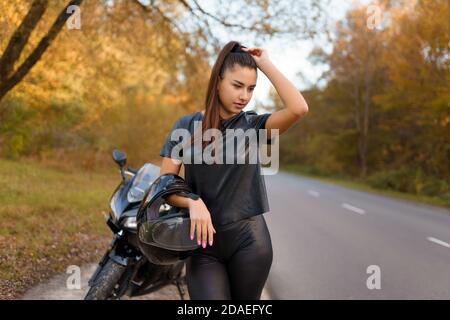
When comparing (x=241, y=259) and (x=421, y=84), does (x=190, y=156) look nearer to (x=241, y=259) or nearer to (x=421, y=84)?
(x=241, y=259)

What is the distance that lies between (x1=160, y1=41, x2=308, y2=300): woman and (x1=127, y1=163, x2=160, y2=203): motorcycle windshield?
4.24 feet

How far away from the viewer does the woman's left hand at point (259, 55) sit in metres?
2.09

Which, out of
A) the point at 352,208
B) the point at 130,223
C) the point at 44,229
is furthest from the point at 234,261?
the point at 352,208

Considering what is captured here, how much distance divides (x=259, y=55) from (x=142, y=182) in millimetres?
1604

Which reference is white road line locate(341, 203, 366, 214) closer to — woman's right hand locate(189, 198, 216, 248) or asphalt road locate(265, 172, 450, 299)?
asphalt road locate(265, 172, 450, 299)

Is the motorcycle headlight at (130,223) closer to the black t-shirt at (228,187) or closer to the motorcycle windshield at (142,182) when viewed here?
the motorcycle windshield at (142,182)

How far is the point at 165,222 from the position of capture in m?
1.93

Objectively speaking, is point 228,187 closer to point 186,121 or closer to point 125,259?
point 186,121

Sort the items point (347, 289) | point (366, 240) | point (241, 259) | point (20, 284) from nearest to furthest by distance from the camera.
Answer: point (241, 259) → point (20, 284) → point (347, 289) → point (366, 240)

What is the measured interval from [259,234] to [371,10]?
13.1 feet

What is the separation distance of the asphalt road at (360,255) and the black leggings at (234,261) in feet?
3.40
